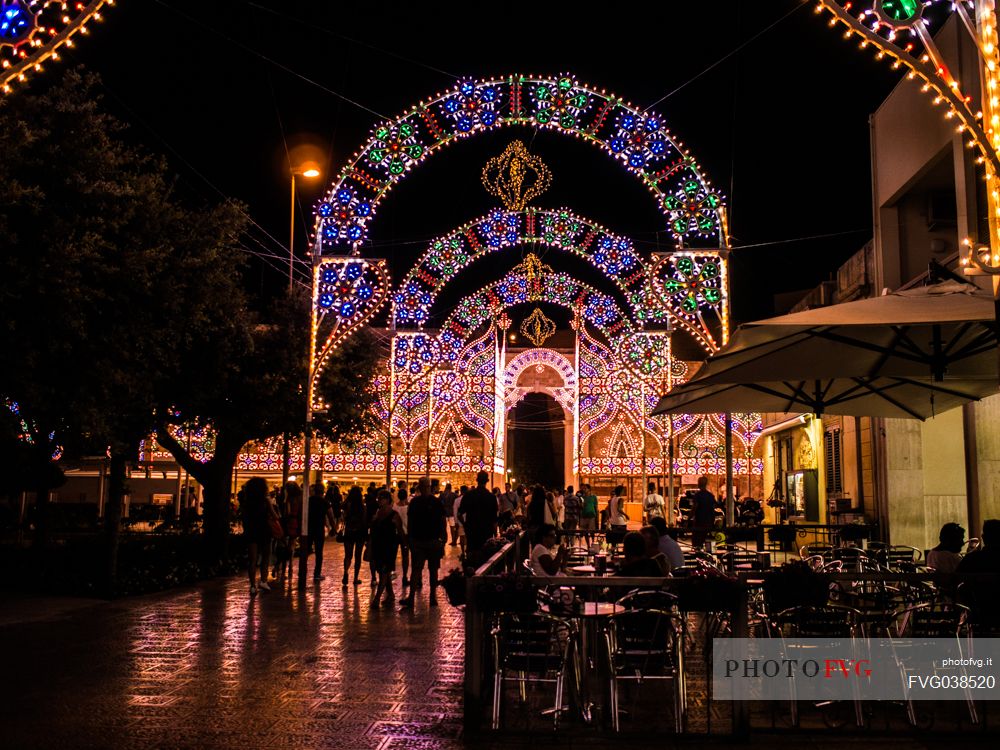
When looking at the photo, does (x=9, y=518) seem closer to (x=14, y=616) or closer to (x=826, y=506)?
(x=14, y=616)

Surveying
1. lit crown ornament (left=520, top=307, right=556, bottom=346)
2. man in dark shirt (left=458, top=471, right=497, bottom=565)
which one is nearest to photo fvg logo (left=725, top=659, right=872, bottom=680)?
man in dark shirt (left=458, top=471, right=497, bottom=565)

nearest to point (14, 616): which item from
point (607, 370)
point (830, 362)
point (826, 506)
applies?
point (830, 362)

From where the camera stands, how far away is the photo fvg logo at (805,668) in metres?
6.33

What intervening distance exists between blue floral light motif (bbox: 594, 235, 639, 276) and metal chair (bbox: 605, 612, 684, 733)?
13753 millimetres

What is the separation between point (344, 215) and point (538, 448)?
44026mm

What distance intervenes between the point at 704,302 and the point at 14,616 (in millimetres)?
10893

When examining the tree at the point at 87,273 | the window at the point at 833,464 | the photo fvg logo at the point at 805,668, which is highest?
the tree at the point at 87,273

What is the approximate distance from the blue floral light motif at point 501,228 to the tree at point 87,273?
6836 mm

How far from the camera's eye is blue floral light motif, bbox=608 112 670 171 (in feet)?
50.4

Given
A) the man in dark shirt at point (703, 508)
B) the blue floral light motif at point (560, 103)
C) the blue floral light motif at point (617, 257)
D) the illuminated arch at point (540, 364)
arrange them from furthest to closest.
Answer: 1. the illuminated arch at point (540, 364)
2. the blue floral light motif at point (617, 257)
3. the man in dark shirt at point (703, 508)
4. the blue floral light motif at point (560, 103)

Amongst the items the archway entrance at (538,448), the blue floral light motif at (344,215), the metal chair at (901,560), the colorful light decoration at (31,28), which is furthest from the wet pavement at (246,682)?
the archway entrance at (538,448)

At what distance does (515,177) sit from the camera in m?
19.2

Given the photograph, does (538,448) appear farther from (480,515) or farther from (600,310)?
(480,515)

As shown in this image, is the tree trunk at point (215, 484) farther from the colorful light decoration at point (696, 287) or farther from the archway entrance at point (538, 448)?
the archway entrance at point (538, 448)
